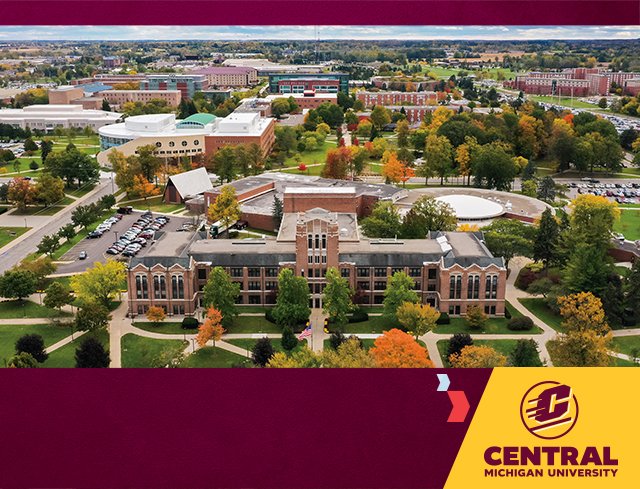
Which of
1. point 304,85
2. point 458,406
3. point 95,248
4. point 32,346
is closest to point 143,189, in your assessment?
point 95,248

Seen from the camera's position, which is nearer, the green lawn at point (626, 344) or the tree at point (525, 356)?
the tree at point (525, 356)

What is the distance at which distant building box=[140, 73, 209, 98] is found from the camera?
88.2 feet

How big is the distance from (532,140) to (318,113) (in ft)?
31.0

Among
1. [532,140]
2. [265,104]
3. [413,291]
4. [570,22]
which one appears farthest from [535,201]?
[265,104]

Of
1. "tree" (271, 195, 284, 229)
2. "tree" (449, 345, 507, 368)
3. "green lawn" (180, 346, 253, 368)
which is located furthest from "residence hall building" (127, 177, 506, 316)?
"tree" (271, 195, 284, 229)

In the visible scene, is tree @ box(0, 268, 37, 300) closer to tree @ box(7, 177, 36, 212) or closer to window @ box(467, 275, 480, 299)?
tree @ box(7, 177, 36, 212)

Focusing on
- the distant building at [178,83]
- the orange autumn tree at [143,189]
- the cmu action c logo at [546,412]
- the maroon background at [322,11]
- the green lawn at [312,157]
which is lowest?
the green lawn at [312,157]

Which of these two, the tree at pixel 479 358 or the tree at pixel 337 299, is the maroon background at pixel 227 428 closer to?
the tree at pixel 479 358

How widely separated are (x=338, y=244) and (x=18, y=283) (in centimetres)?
389

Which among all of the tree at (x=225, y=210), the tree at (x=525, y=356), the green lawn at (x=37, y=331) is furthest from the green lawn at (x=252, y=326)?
the tree at (x=225, y=210)

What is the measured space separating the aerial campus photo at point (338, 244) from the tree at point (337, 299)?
0.09 ft

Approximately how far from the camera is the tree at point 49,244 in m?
8.18

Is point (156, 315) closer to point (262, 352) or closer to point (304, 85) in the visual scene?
point (262, 352)

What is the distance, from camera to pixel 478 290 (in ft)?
28.5
